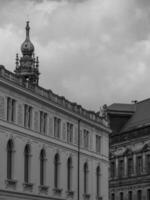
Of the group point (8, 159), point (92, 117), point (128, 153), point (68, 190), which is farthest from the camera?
point (128, 153)

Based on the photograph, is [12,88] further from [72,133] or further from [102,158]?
[102,158]

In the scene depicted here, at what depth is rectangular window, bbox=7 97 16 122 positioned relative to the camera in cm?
5703

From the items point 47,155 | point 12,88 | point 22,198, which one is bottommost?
point 22,198

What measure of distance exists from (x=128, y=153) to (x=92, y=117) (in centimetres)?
2154

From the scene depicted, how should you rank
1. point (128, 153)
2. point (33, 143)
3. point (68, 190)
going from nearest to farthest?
point (33, 143), point (68, 190), point (128, 153)

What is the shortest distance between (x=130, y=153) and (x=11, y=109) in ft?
131

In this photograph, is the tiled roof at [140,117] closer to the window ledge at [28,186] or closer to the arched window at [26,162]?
the arched window at [26,162]

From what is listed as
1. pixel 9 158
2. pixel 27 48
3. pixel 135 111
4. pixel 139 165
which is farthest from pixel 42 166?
pixel 27 48

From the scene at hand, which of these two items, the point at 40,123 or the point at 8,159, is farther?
the point at 40,123

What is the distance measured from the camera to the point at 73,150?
69.1m

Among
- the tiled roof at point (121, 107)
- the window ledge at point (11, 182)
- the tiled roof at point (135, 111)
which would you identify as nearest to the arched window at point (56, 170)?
the window ledge at point (11, 182)

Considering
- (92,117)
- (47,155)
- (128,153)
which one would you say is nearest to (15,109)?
(47,155)

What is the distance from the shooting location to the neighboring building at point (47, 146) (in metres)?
56.9

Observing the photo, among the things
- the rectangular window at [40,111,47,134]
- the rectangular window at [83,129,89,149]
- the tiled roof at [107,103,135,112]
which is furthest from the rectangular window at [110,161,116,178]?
the rectangular window at [40,111,47,134]
